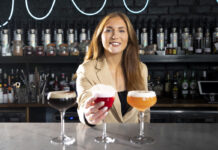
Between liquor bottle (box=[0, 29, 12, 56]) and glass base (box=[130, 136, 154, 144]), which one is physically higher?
liquor bottle (box=[0, 29, 12, 56])

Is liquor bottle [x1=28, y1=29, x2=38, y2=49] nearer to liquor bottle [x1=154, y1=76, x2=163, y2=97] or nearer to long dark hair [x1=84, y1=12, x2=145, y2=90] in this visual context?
long dark hair [x1=84, y1=12, x2=145, y2=90]

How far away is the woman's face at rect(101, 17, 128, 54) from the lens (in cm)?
Answer: 181

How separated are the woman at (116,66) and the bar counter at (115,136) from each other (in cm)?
39

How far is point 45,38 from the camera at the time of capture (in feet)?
10.6

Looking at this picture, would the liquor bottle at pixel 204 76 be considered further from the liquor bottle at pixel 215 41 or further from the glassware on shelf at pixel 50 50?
the glassware on shelf at pixel 50 50

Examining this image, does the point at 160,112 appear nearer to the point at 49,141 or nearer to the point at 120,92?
the point at 120,92

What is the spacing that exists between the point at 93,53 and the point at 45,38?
1441 millimetres

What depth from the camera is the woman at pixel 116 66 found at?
1744 mm

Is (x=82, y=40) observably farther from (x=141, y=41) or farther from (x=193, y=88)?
(x=193, y=88)

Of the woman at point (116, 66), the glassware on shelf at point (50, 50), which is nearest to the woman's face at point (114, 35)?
the woman at point (116, 66)

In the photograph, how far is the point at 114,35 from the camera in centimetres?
181

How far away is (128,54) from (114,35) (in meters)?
0.25

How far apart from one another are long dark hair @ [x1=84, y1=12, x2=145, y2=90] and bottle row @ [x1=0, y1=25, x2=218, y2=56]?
1.10m

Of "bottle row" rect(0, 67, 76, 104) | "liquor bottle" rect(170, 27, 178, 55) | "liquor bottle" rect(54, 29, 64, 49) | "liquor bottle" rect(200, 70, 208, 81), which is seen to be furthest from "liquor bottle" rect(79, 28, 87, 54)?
"liquor bottle" rect(200, 70, 208, 81)
